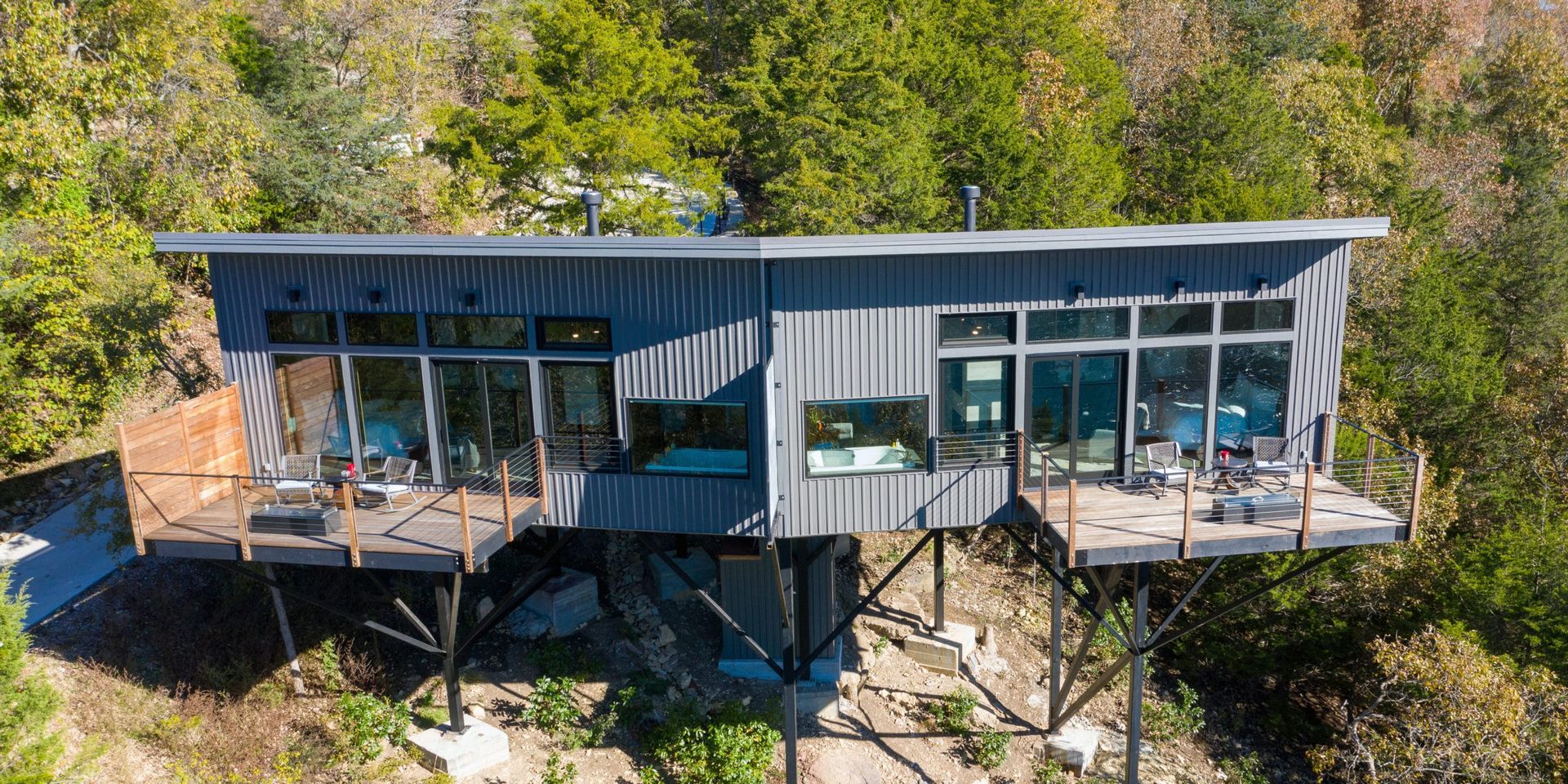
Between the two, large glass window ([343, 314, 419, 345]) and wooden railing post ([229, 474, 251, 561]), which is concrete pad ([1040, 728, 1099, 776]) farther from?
wooden railing post ([229, 474, 251, 561])

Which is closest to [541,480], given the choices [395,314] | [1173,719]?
[395,314]

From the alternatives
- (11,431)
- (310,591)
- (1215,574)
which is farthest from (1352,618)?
(11,431)

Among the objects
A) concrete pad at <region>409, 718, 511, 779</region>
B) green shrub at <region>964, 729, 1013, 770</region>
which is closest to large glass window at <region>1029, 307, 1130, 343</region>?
green shrub at <region>964, 729, 1013, 770</region>

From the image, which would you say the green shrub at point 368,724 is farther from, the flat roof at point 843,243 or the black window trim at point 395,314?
the flat roof at point 843,243

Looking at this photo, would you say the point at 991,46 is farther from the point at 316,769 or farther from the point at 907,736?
the point at 316,769

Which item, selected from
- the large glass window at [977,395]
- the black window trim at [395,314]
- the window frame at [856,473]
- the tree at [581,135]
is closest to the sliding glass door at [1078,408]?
the large glass window at [977,395]
